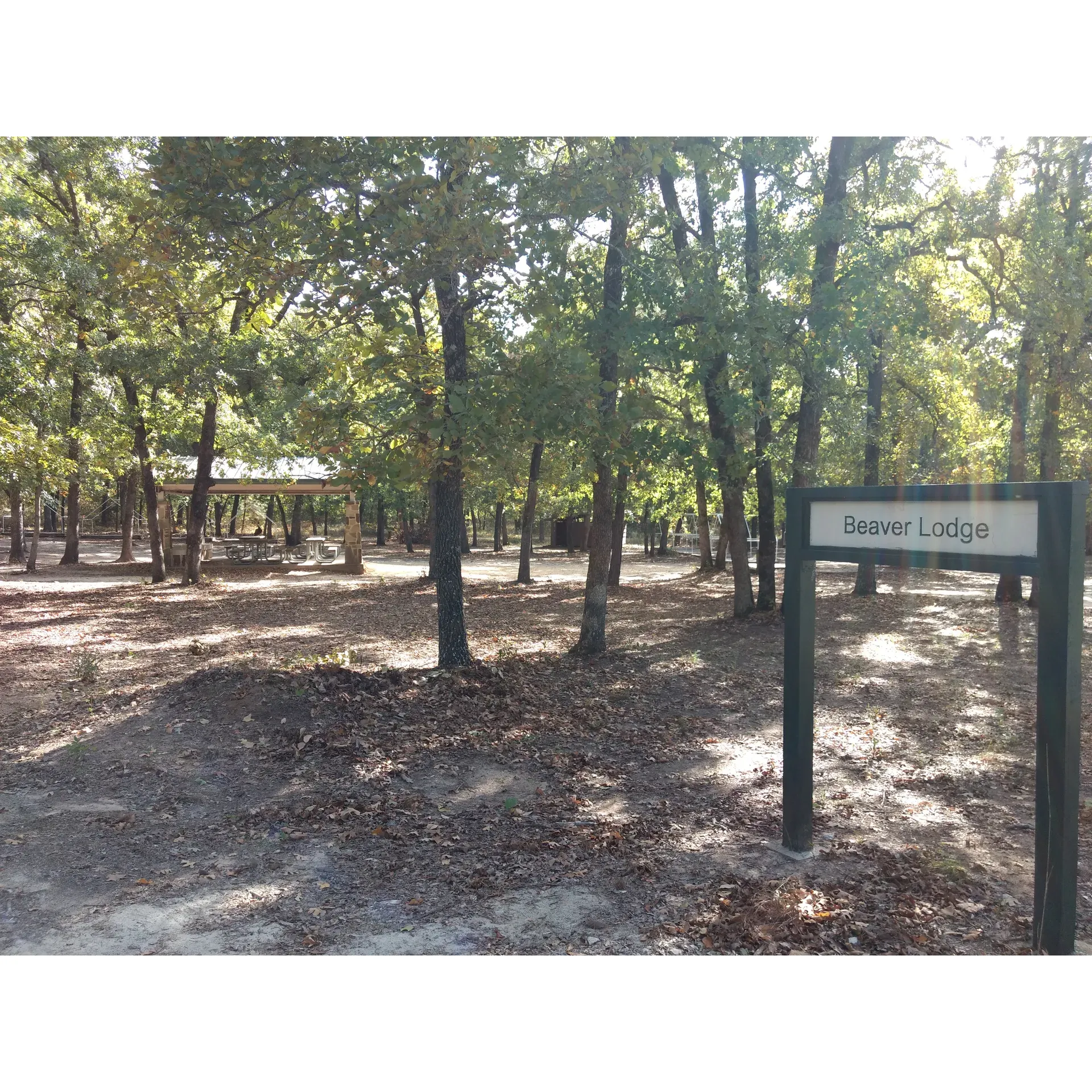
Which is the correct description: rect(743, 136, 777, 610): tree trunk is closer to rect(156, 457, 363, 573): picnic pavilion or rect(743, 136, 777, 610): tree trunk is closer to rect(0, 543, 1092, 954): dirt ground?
rect(0, 543, 1092, 954): dirt ground

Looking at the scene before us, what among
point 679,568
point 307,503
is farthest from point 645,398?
point 307,503

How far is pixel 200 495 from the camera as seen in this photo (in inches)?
667

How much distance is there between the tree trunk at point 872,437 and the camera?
47.9 feet

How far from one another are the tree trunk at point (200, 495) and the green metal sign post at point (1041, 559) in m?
14.8

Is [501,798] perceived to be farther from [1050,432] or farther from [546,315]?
[1050,432]

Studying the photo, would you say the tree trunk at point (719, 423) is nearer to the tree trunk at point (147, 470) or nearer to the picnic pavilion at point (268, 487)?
the tree trunk at point (147, 470)

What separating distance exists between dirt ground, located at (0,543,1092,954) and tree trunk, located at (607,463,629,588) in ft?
12.5

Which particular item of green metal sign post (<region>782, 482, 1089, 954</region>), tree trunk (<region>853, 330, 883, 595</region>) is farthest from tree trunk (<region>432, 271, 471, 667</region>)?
tree trunk (<region>853, 330, 883, 595</region>)

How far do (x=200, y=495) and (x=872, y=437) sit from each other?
1314 centimetres

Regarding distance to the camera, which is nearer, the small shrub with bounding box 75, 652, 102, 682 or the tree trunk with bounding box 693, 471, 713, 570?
the small shrub with bounding box 75, 652, 102, 682

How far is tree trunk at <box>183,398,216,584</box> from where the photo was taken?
16.2 m

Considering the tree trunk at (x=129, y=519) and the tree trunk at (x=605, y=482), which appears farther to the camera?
the tree trunk at (x=129, y=519)

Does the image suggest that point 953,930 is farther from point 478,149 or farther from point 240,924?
point 478,149

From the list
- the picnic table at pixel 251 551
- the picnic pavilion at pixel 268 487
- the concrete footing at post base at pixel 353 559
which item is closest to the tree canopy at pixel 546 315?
the picnic pavilion at pixel 268 487
